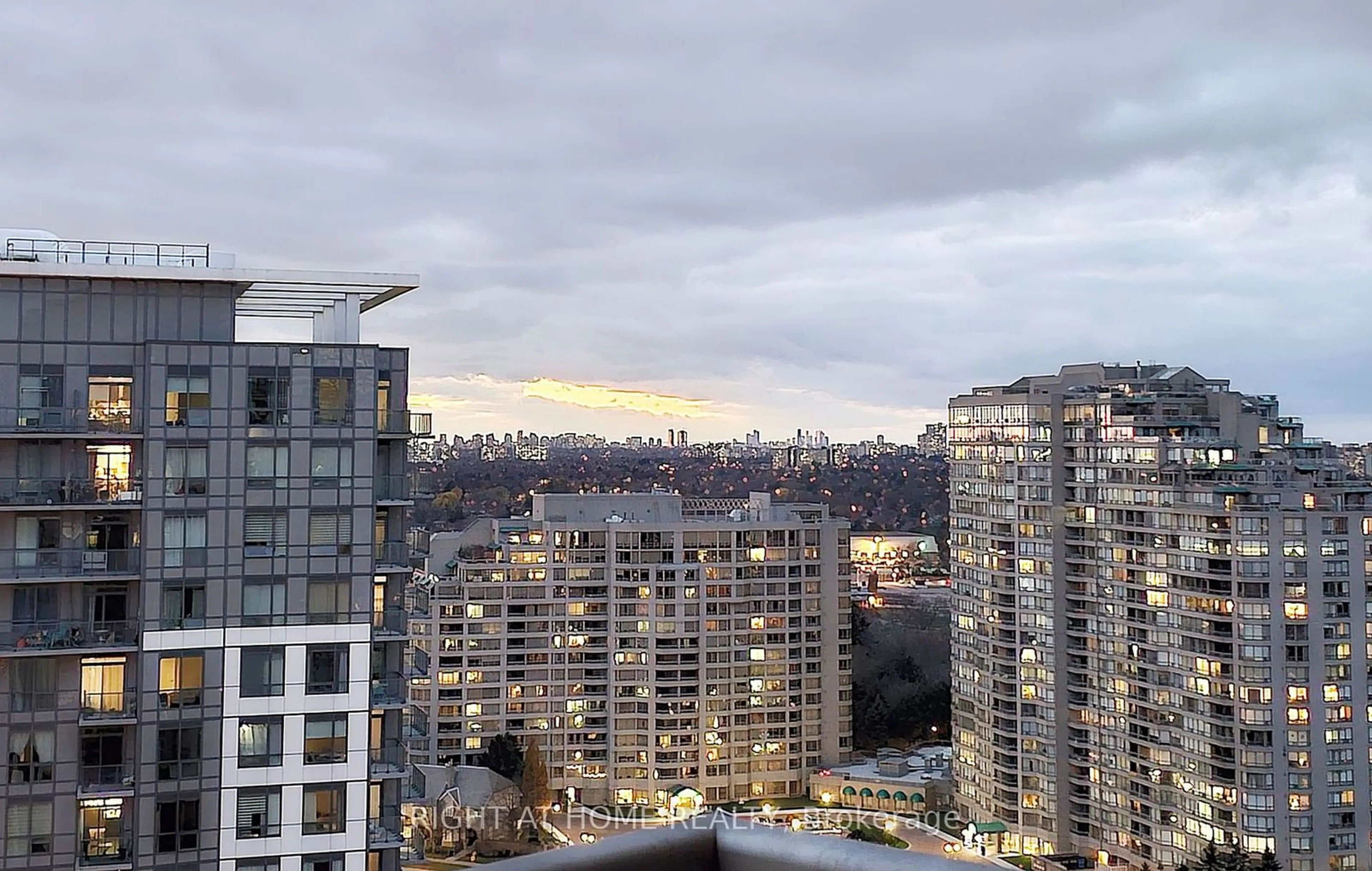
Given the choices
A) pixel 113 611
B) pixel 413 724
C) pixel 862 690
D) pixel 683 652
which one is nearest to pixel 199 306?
pixel 113 611

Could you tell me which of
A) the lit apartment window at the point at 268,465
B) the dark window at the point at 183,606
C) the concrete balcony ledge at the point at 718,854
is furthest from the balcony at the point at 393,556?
the concrete balcony ledge at the point at 718,854

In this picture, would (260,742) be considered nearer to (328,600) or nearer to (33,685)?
(328,600)

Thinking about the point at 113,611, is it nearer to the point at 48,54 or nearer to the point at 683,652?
the point at 48,54

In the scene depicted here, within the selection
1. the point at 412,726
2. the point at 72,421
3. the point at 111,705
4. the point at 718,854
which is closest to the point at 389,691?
Answer: the point at 412,726

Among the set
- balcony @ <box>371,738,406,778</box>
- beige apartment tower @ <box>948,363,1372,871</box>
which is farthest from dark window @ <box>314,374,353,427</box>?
beige apartment tower @ <box>948,363,1372,871</box>

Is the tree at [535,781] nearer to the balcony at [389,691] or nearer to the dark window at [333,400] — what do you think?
the balcony at [389,691]

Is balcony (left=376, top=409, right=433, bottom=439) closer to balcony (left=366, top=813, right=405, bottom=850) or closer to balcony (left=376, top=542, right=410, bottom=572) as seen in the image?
balcony (left=376, top=542, right=410, bottom=572)
